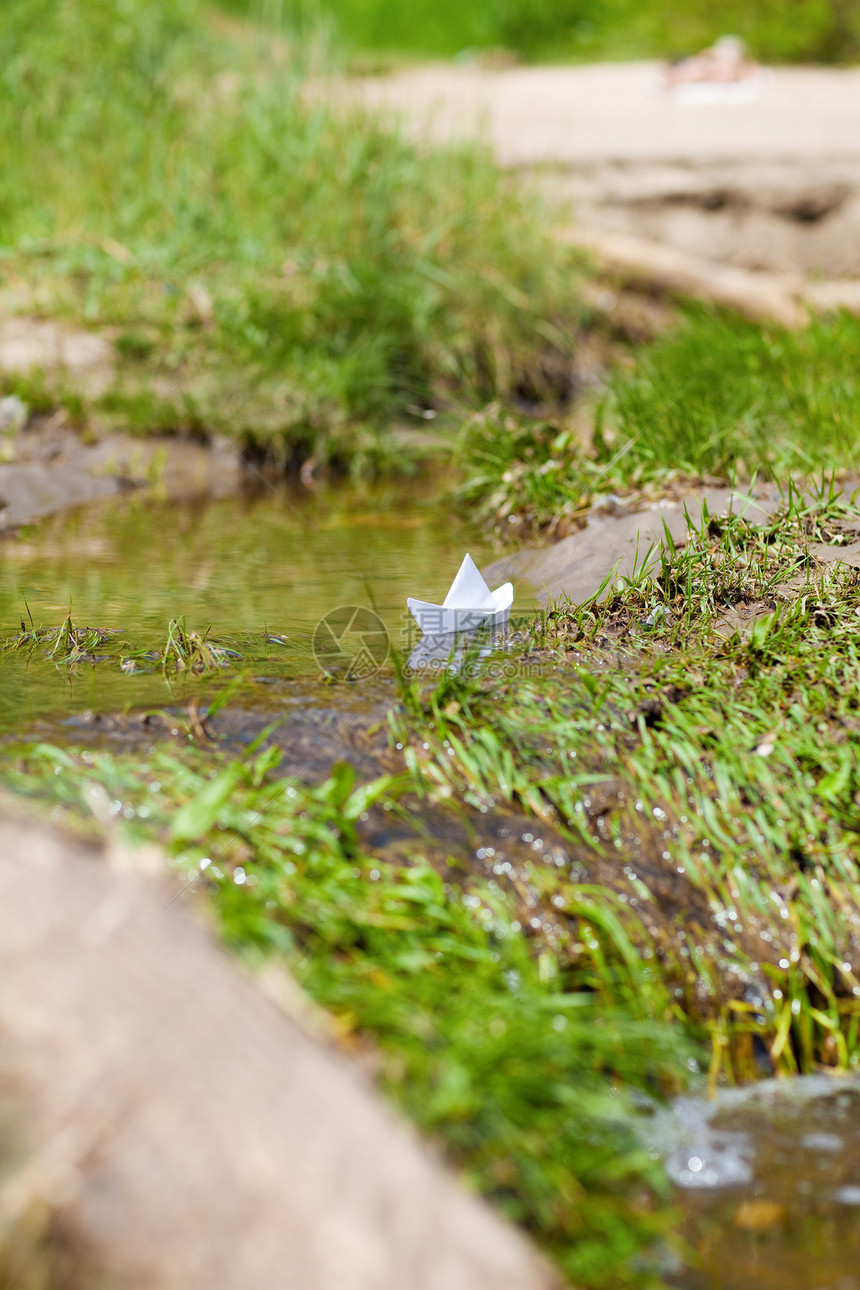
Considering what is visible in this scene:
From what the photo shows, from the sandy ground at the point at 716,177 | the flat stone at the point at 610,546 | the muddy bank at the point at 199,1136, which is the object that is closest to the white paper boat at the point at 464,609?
the flat stone at the point at 610,546

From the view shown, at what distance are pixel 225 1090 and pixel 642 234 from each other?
9223 millimetres

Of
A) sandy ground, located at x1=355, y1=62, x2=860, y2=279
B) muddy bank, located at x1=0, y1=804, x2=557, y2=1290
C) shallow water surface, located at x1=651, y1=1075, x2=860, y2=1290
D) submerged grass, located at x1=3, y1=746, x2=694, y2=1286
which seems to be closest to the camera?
muddy bank, located at x1=0, y1=804, x2=557, y2=1290

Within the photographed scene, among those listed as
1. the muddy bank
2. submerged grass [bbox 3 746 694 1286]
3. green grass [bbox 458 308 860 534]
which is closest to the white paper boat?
submerged grass [bbox 3 746 694 1286]

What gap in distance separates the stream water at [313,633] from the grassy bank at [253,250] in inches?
30.2

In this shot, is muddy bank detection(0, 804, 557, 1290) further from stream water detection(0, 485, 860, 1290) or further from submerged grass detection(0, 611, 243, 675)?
submerged grass detection(0, 611, 243, 675)

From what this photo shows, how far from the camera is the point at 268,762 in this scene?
8.47ft

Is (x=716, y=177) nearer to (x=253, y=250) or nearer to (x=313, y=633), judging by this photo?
(x=253, y=250)

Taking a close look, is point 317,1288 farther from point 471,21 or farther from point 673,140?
point 471,21

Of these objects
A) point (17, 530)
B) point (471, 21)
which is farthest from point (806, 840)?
point (471, 21)

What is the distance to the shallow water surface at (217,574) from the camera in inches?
129

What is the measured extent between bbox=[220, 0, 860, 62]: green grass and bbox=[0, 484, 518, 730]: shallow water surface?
11.3m

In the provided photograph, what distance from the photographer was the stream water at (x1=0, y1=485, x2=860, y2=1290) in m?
2.04

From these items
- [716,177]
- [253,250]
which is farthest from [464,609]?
[716,177]

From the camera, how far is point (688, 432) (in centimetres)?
481
